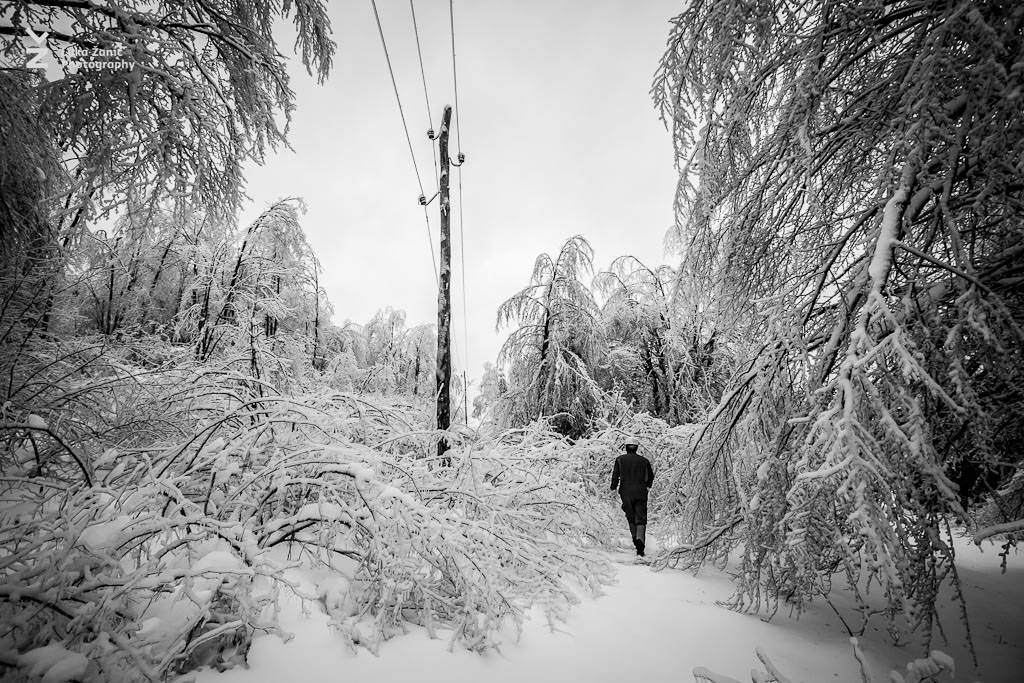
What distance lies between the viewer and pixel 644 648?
2.71 metres

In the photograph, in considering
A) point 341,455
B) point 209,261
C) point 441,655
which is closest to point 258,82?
point 341,455

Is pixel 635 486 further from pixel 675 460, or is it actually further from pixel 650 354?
pixel 650 354

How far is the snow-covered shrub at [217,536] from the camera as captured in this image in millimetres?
1502

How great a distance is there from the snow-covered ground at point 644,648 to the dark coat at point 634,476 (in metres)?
1.32

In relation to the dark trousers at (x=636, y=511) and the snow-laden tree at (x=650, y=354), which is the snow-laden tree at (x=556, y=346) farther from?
the dark trousers at (x=636, y=511)

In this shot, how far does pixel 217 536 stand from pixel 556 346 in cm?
780

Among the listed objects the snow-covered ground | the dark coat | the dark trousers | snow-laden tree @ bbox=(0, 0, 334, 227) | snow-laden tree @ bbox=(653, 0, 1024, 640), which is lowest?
the snow-covered ground

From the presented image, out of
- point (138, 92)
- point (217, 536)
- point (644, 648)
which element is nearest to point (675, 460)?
point (644, 648)

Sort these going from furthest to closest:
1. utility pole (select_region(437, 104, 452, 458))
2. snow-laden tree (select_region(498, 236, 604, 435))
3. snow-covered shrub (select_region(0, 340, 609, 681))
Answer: snow-laden tree (select_region(498, 236, 604, 435)) → utility pole (select_region(437, 104, 452, 458)) → snow-covered shrub (select_region(0, 340, 609, 681))

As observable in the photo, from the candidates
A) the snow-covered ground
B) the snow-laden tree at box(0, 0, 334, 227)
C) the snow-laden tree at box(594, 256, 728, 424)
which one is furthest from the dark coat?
the snow-laden tree at box(0, 0, 334, 227)

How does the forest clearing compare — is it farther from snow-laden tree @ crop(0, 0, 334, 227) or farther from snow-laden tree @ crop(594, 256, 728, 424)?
snow-laden tree @ crop(594, 256, 728, 424)

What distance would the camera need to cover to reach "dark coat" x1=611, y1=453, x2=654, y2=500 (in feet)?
18.8
